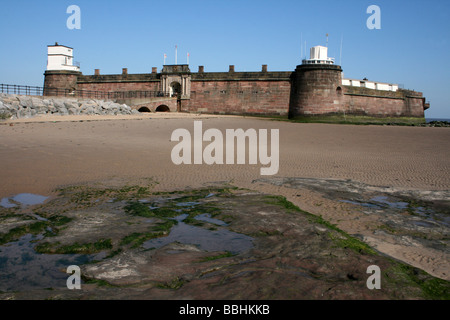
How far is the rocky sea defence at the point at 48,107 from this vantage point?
20.8 m

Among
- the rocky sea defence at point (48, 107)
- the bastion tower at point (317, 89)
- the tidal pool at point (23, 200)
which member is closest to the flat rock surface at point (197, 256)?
the tidal pool at point (23, 200)

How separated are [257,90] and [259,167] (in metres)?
25.3

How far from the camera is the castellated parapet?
100 feet

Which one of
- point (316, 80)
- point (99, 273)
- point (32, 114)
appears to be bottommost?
point (99, 273)

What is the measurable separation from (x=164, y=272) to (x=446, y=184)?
20.7ft

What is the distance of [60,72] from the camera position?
38719 millimetres

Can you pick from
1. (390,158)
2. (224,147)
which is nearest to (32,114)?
(224,147)

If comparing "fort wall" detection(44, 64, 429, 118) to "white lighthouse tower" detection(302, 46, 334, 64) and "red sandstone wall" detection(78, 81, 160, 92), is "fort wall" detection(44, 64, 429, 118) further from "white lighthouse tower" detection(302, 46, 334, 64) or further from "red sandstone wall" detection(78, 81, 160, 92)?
"white lighthouse tower" detection(302, 46, 334, 64)

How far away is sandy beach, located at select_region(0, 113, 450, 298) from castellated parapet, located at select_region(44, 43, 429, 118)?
54.7 feet

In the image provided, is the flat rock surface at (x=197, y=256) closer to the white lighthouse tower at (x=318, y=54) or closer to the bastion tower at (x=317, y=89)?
the bastion tower at (x=317, y=89)

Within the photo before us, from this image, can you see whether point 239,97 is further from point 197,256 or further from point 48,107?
point 197,256

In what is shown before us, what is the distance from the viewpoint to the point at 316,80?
99.4 ft

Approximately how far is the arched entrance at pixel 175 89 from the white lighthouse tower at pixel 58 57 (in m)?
12.4
